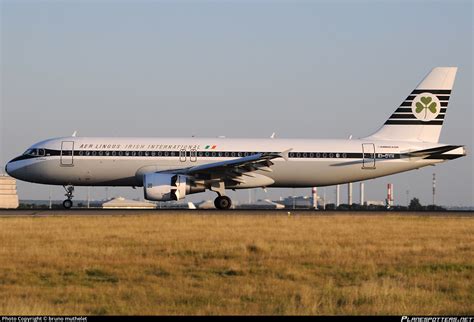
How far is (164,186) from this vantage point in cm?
4312

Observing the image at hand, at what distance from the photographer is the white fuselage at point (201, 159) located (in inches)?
1788

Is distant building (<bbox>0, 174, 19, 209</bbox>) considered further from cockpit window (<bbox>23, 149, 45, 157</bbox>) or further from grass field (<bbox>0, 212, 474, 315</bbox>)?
grass field (<bbox>0, 212, 474, 315</bbox>)

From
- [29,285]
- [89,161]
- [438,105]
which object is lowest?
[29,285]

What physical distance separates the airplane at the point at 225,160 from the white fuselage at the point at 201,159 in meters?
0.06

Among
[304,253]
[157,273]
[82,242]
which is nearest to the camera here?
[157,273]

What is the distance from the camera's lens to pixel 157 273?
728 inches

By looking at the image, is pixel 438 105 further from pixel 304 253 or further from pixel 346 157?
pixel 304 253

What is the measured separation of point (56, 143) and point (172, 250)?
24.8 m

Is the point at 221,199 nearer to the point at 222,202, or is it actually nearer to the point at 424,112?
the point at 222,202

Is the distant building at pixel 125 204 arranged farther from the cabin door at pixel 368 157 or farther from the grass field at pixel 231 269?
the grass field at pixel 231 269

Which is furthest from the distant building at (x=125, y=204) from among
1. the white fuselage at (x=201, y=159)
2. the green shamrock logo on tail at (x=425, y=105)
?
the green shamrock logo on tail at (x=425, y=105)

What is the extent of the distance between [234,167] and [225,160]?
4.79 ft

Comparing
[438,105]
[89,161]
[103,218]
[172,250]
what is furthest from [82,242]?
[438,105]

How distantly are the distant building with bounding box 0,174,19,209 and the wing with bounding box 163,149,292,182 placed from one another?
3523 cm
